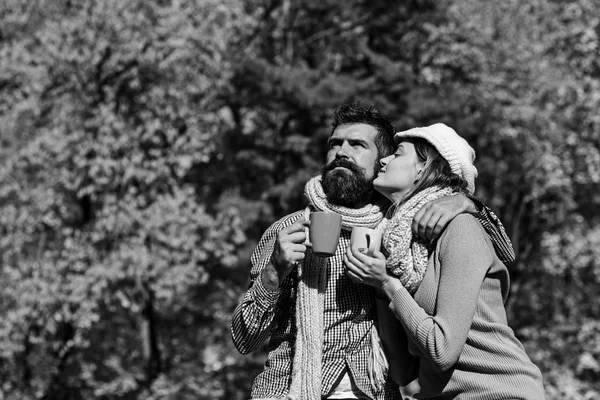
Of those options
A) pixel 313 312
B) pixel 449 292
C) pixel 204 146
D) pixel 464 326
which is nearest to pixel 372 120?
pixel 313 312

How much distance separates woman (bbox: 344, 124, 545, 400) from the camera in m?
3.12

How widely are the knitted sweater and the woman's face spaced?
35 cm

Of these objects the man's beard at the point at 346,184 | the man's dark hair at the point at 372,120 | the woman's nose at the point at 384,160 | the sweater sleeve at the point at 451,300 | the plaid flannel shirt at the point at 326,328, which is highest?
the man's dark hair at the point at 372,120

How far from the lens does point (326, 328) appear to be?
3.68 meters

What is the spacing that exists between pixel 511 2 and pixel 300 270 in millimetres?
17737

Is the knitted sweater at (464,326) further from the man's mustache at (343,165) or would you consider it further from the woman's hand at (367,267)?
the man's mustache at (343,165)

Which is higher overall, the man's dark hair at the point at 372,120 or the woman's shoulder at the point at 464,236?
the man's dark hair at the point at 372,120

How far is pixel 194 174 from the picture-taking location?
16.5 m

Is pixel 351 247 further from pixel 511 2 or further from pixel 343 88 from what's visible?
pixel 511 2

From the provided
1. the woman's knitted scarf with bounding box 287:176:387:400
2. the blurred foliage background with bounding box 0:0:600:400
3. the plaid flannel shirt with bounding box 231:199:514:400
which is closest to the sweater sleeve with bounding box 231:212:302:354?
the plaid flannel shirt with bounding box 231:199:514:400

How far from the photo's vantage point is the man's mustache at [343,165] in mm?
3874

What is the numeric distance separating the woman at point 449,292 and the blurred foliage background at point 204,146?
11.2 meters

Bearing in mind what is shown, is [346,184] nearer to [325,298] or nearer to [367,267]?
[325,298]

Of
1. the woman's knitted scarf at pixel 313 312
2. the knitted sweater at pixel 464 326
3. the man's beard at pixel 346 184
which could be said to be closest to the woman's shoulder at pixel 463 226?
the knitted sweater at pixel 464 326
